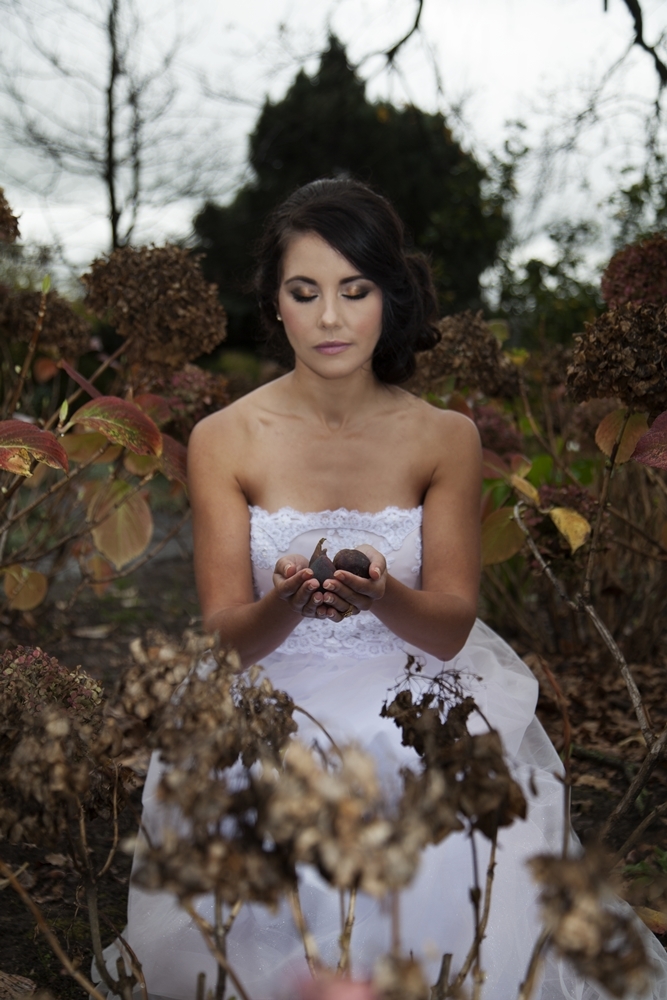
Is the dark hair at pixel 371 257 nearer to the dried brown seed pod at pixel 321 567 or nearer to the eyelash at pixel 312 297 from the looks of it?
the eyelash at pixel 312 297

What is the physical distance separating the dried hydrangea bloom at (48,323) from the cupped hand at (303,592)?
1760 mm

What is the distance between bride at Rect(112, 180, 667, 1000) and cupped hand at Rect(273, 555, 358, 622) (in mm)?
186

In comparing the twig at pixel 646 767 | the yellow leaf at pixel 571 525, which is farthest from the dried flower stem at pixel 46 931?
the yellow leaf at pixel 571 525

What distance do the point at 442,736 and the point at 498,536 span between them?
147 centimetres

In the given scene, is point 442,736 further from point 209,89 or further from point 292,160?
point 292,160

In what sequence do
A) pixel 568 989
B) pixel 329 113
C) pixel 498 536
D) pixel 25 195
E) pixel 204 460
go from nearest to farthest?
1. pixel 568 989
2. pixel 204 460
3. pixel 498 536
4. pixel 25 195
5. pixel 329 113

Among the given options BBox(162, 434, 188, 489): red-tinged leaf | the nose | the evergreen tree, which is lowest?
BBox(162, 434, 188, 489): red-tinged leaf

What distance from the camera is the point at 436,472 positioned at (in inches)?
84.7

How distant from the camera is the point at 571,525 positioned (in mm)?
2209

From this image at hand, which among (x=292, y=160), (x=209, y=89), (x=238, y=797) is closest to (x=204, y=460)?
(x=238, y=797)

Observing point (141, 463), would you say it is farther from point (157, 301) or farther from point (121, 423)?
point (121, 423)

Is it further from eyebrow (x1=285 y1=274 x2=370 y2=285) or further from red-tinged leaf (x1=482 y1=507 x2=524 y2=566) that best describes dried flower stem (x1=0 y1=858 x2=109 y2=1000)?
red-tinged leaf (x1=482 y1=507 x2=524 y2=566)

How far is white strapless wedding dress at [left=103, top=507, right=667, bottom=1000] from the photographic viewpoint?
156cm

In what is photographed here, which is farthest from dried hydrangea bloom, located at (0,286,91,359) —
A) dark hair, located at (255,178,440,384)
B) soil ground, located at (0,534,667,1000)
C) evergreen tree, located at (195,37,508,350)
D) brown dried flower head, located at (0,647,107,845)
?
evergreen tree, located at (195,37,508,350)
